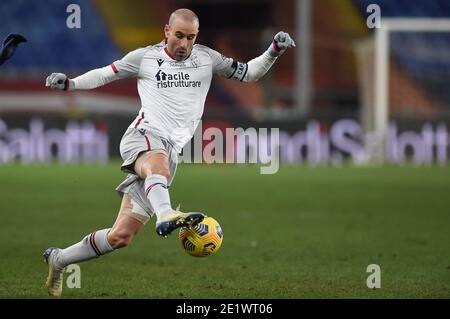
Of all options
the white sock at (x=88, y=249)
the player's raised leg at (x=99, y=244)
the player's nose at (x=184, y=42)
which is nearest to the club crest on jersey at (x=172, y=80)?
the player's nose at (x=184, y=42)

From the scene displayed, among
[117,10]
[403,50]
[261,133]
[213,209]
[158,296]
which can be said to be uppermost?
[117,10]

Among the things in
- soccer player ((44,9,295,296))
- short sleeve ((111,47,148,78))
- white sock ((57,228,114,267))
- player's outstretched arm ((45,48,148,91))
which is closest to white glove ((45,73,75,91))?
soccer player ((44,9,295,296))

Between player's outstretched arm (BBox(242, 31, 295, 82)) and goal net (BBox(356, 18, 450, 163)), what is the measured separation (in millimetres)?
17188

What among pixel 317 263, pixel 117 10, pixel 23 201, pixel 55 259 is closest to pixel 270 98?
pixel 117 10

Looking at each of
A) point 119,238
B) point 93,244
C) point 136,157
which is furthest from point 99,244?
point 136,157

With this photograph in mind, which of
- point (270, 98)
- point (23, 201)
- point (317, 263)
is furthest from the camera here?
point (270, 98)

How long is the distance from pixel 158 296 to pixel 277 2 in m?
28.5

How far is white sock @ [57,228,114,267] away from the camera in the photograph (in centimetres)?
738

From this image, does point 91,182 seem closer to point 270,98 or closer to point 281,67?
point 270,98

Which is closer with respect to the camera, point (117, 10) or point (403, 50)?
point (403, 50)

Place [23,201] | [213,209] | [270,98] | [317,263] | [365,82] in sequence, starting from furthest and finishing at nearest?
[270,98], [365,82], [23,201], [213,209], [317,263]

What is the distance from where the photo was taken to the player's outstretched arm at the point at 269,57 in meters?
7.45

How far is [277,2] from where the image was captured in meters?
35.1

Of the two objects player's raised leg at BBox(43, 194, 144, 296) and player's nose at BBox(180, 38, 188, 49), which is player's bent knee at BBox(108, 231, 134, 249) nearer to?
player's raised leg at BBox(43, 194, 144, 296)
